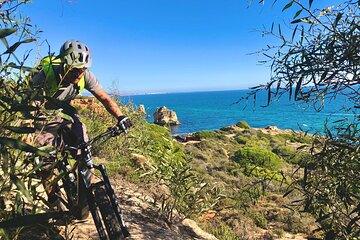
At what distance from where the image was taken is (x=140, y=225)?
4.69 m

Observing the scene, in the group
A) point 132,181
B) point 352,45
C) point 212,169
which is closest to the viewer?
point 352,45

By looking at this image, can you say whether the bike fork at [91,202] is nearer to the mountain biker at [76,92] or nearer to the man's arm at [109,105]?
the mountain biker at [76,92]

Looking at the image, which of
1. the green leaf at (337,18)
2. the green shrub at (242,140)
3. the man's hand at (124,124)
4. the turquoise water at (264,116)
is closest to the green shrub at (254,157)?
the turquoise water at (264,116)

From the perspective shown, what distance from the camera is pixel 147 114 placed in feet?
32.7

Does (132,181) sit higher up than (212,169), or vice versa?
(132,181)

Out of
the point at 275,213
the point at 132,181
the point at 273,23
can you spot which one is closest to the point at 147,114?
the point at 132,181

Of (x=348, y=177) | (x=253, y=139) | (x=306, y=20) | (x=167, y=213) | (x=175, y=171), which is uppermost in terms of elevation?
(x=306, y=20)

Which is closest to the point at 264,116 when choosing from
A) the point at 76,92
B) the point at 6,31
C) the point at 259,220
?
the point at 259,220

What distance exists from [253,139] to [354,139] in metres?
33.3

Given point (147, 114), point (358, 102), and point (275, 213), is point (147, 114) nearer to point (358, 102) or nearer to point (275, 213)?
point (275, 213)

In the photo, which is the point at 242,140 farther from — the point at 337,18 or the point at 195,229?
the point at 337,18

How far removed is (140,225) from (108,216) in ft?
5.83

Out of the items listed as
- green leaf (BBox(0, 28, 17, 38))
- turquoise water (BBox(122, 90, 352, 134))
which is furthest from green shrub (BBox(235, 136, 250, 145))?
green leaf (BBox(0, 28, 17, 38))

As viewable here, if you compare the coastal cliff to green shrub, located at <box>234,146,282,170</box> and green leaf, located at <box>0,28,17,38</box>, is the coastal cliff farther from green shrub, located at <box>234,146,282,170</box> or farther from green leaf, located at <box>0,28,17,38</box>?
green shrub, located at <box>234,146,282,170</box>
